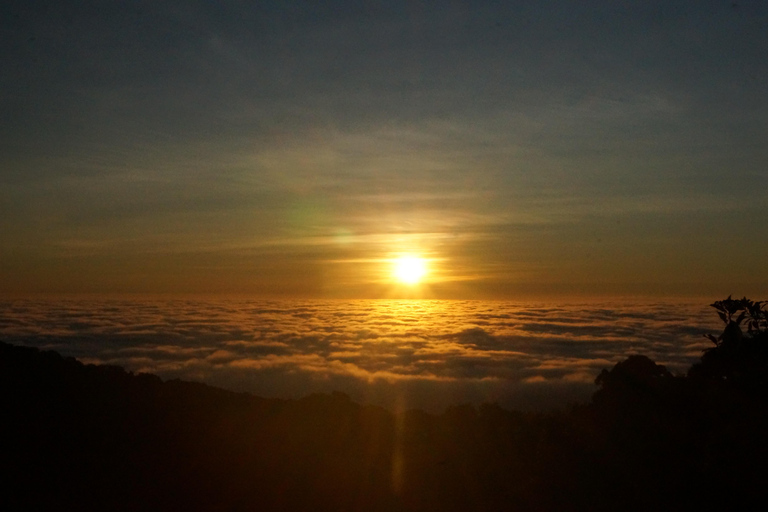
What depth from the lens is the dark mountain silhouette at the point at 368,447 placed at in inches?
472

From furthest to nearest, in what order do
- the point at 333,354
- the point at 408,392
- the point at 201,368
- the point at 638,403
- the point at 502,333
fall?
the point at 502,333 → the point at 333,354 → the point at 201,368 → the point at 408,392 → the point at 638,403

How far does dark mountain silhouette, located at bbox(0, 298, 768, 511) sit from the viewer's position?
39.4 ft

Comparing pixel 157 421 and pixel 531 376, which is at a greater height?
pixel 157 421

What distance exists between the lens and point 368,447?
48.0 ft

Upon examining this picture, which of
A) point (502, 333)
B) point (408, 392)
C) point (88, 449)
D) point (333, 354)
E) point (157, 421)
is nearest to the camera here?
point (88, 449)

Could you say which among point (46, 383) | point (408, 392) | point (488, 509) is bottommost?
point (408, 392)

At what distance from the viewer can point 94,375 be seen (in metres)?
16.2

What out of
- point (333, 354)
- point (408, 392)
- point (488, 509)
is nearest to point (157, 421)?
point (488, 509)

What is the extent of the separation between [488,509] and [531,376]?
6492 centimetres

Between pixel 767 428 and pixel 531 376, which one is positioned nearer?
pixel 767 428

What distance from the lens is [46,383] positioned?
49.5 feet

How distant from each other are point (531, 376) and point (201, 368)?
4056 cm

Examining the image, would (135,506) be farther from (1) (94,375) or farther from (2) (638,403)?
(2) (638,403)

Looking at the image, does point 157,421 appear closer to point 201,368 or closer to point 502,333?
point 201,368
